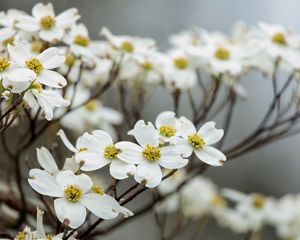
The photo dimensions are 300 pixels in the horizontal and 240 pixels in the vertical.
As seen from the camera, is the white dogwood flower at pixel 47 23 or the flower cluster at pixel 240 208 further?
the flower cluster at pixel 240 208

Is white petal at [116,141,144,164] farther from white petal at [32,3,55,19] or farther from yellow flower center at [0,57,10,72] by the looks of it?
white petal at [32,3,55,19]

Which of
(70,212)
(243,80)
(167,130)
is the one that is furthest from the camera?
(243,80)

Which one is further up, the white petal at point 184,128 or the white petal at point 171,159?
the white petal at point 184,128

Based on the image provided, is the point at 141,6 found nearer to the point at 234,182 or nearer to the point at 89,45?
the point at 234,182

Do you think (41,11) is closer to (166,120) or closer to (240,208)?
(166,120)

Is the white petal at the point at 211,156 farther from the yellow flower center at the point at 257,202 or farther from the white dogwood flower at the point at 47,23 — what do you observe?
the yellow flower center at the point at 257,202

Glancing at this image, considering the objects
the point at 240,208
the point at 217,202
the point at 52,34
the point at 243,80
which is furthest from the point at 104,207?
the point at 243,80

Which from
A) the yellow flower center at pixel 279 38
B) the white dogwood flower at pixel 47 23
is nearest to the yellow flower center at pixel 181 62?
the yellow flower center at pixel 279 38
